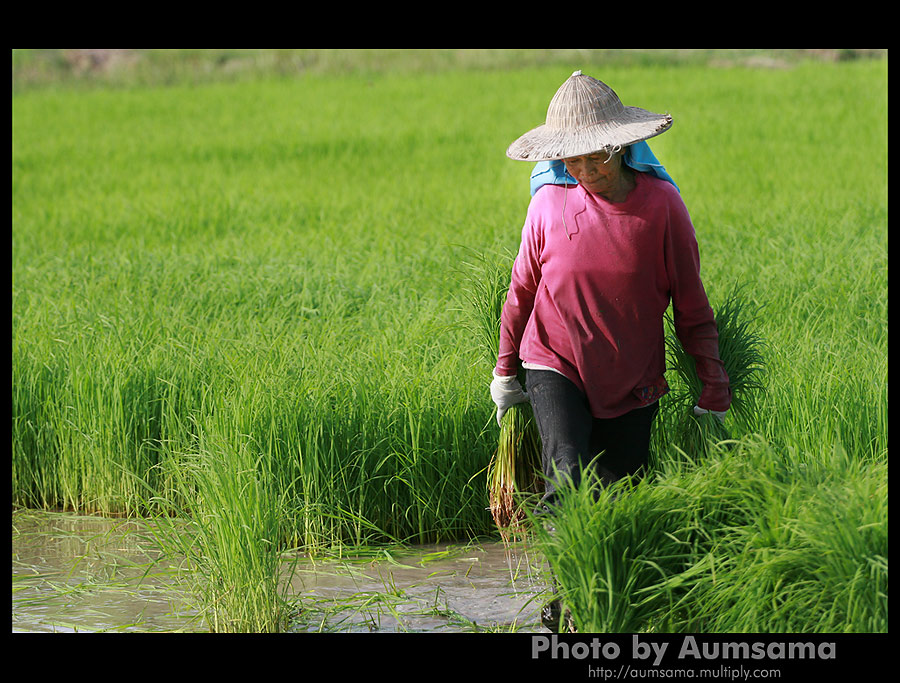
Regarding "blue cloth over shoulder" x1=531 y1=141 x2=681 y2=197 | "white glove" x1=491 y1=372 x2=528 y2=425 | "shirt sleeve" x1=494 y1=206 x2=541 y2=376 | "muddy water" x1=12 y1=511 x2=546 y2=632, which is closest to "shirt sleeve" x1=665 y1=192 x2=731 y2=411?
"blue cloth over shoulder" x1=531 y1=141 x2=681 y2=197

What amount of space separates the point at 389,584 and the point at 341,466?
660 millimetres

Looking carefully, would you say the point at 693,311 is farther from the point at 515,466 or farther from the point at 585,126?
the point at 515,466

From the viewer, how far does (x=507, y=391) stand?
3404 mm

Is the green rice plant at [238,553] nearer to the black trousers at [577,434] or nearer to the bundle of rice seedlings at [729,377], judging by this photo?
the black trousers at [577,434]

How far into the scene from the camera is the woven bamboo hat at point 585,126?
10.1ft

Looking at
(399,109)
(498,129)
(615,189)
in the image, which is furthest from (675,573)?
(399,109)

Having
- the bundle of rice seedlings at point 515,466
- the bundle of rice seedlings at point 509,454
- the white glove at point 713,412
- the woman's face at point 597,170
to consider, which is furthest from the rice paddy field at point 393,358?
the woman's face at point 597,170

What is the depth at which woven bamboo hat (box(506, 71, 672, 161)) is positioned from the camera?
10.1ft

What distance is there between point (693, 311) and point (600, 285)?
0.32 m

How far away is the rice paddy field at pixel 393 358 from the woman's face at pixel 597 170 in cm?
72

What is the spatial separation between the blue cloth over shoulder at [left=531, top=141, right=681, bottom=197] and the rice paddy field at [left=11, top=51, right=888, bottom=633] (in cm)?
64

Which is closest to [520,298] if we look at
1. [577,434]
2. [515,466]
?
[577,434]

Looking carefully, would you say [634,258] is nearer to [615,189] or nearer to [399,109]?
[615,189]

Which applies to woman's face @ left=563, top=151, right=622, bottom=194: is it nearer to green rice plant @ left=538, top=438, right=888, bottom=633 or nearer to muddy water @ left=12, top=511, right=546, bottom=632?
green rice plant @ left=538, top=438, right=888, bottom=633
